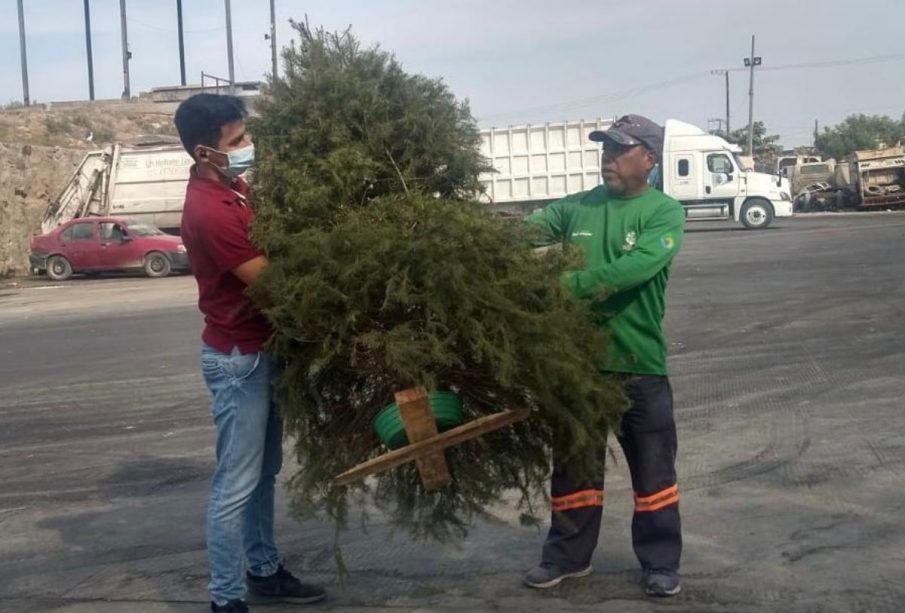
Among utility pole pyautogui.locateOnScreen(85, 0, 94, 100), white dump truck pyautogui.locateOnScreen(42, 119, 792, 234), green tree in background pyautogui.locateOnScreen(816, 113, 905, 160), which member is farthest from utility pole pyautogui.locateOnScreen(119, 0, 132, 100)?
green tree in background pyautogui.locateOnScreen(816, 113, 905, 160)

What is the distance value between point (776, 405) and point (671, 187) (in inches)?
998

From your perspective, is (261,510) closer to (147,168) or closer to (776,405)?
(776,405)

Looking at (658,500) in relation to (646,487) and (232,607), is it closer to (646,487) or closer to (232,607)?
(646,487)

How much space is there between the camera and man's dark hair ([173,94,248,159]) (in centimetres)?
447

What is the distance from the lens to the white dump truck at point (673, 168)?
32.7m

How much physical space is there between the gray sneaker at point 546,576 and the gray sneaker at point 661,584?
0.34 metres

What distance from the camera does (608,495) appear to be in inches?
254

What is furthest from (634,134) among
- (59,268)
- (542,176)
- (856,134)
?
(856,134)

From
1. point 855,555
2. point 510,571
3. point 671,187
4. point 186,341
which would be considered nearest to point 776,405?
point 855,555

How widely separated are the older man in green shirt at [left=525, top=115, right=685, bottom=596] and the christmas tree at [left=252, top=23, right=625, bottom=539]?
240 mm

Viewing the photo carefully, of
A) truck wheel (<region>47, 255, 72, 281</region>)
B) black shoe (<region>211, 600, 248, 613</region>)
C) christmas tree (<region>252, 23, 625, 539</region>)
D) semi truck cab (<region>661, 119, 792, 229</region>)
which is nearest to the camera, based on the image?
christmas tree (<region>252, 23, 625, 539</region>)

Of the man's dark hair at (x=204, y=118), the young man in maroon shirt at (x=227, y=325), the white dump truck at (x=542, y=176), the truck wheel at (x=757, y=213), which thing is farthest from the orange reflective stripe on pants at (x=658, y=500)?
the truck wheel at (x=757, y=213)

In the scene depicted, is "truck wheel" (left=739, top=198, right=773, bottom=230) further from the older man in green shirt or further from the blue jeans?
the blue jeans

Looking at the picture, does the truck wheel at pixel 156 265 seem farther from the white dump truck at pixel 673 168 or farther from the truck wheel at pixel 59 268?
the white dump truck at pixel 673 168
